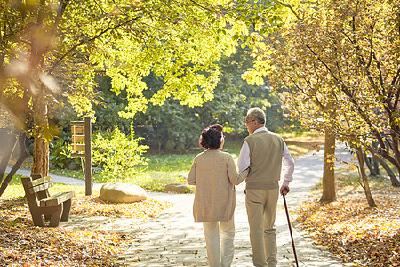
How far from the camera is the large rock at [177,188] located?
19047 mm

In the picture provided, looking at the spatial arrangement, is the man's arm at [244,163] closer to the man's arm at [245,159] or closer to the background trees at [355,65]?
the man's arm at [245,159]

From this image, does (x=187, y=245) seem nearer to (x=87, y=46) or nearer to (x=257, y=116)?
(x=257, y=116)

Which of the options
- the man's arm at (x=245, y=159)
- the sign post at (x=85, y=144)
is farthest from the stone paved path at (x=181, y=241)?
the sign post at (x=85, y=144)

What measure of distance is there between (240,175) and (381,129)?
318 cm

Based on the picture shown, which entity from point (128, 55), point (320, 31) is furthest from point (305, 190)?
point (320, 31)

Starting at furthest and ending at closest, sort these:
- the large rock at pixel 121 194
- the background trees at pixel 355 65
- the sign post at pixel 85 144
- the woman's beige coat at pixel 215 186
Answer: the sign post at pixel 85 144, the large rock at pixel 121 194, the background trees at pixel 355 65, the woman's beige coat at pixel 215 186

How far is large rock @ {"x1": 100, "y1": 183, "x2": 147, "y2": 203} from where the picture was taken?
15.5 metres

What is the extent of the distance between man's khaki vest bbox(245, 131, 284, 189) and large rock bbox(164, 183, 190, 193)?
476 inches

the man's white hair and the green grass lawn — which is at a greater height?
the man's white hair

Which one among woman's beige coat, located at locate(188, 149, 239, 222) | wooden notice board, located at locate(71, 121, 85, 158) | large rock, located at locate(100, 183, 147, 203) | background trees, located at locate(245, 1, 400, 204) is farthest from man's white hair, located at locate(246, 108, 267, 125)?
wooden notice board, located at locate(71, 121, 85, 158)

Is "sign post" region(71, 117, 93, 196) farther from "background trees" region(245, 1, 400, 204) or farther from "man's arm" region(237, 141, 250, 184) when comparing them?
"man's arm" region(237, 141, 250, 184)

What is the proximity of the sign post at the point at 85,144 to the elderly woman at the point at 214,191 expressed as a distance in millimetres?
10141

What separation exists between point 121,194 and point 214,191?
8.82m

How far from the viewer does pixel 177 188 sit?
62.9 ft
